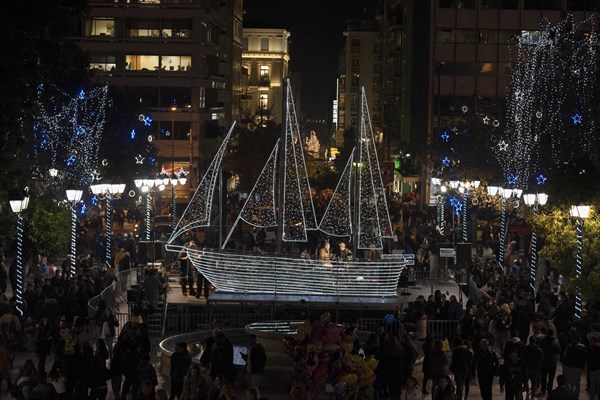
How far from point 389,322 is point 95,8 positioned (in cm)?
6071

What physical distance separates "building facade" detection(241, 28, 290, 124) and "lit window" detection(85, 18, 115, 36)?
65.0 metres

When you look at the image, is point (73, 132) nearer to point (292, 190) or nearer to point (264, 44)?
point (292, 190)

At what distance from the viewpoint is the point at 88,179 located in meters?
54.6

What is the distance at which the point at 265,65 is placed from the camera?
16488 cm

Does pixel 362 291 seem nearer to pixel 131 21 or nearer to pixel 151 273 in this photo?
pixel 151 273

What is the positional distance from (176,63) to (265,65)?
77.5m

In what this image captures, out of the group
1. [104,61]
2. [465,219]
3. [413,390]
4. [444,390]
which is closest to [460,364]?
[413,390]

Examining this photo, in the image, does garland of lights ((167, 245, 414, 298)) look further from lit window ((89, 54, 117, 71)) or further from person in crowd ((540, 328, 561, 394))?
lit window ((89, 54, 117, 71))

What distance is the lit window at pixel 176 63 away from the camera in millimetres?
87562

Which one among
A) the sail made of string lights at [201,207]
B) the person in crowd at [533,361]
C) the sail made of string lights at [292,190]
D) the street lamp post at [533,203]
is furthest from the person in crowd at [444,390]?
the sail made of string lights at [201,207]

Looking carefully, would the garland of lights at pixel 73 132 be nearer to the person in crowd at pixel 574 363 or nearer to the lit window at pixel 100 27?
the lit window at pixel 100 27

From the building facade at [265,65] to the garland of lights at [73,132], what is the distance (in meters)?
90.4

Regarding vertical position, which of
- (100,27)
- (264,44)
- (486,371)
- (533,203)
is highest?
(264,44)

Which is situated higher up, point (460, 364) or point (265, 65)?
point (265, 65)
